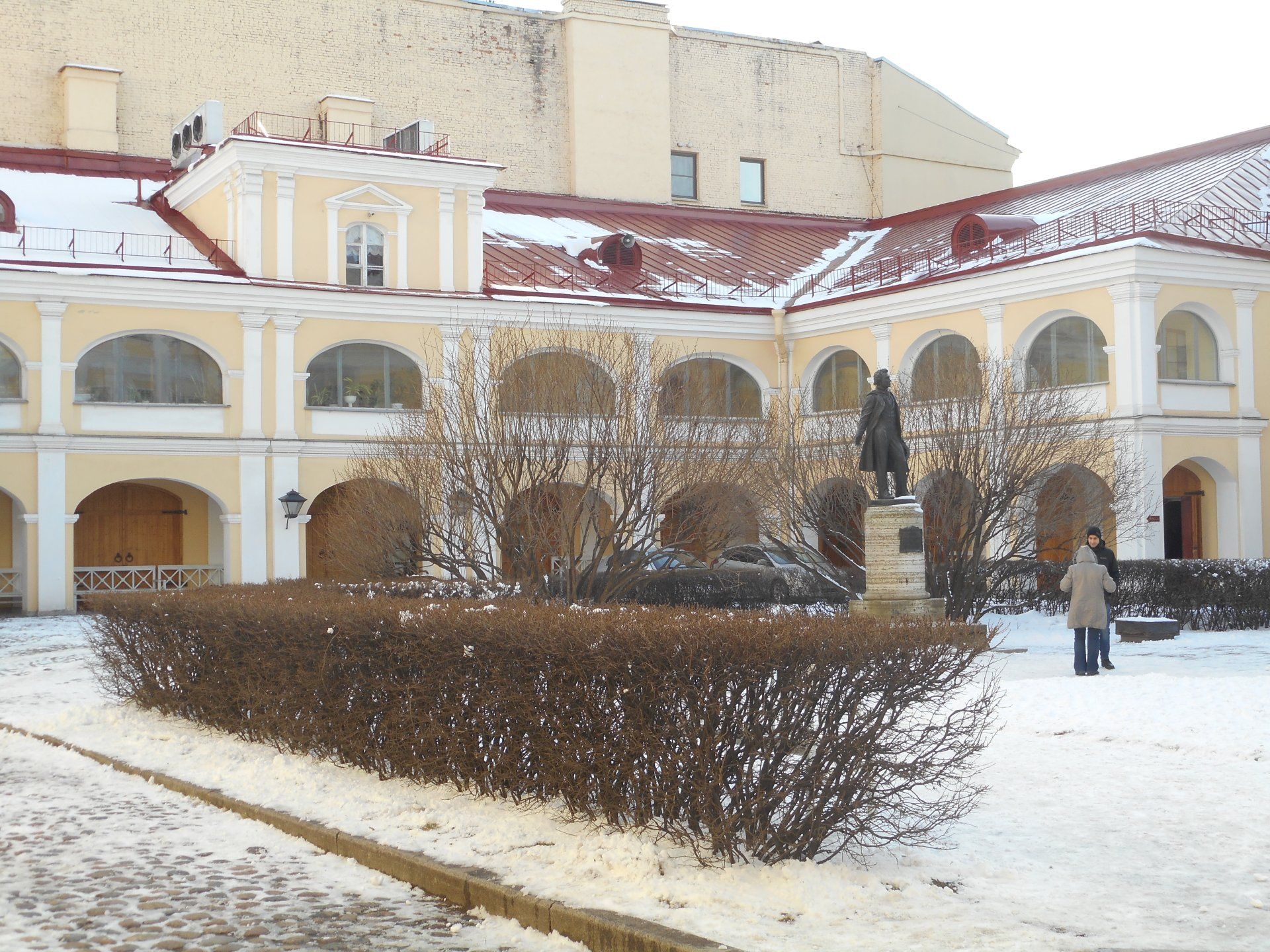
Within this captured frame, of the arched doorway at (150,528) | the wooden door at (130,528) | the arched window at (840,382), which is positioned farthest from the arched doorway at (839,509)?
the wooden door at (130,528)

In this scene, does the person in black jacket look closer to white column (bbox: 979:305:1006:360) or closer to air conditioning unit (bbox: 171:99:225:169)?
white column (bbox: 979:305:1006:360)

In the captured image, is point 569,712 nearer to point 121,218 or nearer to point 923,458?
point 923,458

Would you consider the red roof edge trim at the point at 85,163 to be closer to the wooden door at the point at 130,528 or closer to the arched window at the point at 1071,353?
the wooden door at the point at 130,528

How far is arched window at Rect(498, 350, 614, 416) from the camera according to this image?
18.2 m

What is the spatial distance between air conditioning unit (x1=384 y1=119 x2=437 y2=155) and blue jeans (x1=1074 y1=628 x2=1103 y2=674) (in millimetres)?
23018

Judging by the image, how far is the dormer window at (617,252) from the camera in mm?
36344

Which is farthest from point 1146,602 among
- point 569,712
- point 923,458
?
point 569,712

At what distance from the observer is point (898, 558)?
1831 centimetres

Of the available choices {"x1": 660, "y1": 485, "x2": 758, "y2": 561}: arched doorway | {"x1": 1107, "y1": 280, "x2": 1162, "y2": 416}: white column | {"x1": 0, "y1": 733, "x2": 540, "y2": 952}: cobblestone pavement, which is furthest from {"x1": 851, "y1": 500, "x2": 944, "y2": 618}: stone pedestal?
{"x1": 1107, "y1": 280, "x2": 1162, "y2": 416}: white column

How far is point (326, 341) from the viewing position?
3195 centimetres

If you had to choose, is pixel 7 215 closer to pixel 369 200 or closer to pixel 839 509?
pixel 369 200

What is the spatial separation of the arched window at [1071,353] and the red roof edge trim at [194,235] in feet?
52.2

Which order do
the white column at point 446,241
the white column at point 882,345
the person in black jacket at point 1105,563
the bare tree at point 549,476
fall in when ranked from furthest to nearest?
the white column at point 882,345, the white column at point 446,241, the bare tree at point 549,476, the person in black jacket at point 1105,563

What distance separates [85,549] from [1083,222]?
2191 centimetres
